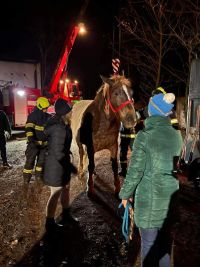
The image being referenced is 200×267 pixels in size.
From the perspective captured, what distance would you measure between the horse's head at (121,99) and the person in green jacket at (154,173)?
8.07ft

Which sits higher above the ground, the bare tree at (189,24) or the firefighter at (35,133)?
the bare tree at (189,24)

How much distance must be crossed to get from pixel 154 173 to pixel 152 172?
0.07ft

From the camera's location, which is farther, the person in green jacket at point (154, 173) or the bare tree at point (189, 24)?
the bare tree at point (189, 24)

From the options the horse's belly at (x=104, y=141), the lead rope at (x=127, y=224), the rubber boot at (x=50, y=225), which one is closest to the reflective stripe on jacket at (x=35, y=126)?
the horse's belly at (x=104, y=141)

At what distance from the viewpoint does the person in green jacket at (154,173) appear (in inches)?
101

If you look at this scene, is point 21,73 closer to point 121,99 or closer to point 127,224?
point 121,99

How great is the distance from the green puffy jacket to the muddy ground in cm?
31

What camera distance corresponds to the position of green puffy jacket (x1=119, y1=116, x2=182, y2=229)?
2551mm

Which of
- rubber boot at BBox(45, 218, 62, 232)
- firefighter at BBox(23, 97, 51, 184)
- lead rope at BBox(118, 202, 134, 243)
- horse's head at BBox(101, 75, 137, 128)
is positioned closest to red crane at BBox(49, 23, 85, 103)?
firefighter at BBox(23, 97, 51, 184)

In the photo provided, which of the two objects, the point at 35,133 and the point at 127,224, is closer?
the point at 127,224

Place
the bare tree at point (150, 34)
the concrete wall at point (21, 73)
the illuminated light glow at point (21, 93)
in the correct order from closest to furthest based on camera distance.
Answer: the bare tree at point (150, 34) < the illuminated light glow at point (21, 93) < the concrete wall at point (21, 73)

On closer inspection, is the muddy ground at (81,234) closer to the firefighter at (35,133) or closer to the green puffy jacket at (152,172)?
the green puffy jacket at (152,172)

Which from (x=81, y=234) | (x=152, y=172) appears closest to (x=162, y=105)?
(x=152, y=172)

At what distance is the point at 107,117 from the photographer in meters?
5.76
